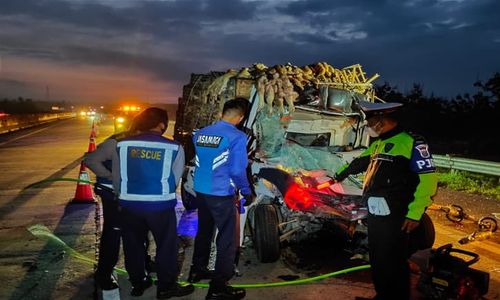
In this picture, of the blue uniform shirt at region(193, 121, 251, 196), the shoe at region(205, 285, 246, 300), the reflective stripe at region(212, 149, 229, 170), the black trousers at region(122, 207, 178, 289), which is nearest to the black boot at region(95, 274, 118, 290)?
the black trousers at region(122, 207, 178, 289)

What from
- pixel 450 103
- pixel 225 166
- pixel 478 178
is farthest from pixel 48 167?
pixel 450 103

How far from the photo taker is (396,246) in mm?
3773

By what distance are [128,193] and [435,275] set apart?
3050 millimetres

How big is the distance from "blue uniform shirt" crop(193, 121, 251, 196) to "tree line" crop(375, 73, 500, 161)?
17150 millimetres

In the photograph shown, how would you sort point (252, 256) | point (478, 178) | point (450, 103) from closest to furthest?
point (252, 256) < point (478, 178) < point (450, 103)

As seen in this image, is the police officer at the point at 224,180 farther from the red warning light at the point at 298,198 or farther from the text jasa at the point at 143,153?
the red warning light at the point at 298,198

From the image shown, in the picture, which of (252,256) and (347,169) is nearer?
(347,169)

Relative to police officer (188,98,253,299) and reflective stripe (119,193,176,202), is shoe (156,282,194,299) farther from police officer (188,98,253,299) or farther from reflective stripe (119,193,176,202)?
reflective stripe (119,193,176,202)

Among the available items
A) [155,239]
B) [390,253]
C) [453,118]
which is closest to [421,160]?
Answer: [390,253]

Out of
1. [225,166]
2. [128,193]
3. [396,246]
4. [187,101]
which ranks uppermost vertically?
[187,101]

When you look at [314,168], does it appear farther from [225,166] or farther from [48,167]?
[48,167]

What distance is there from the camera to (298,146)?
6.27 meters

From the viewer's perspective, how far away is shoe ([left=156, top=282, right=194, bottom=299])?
14.1 ft

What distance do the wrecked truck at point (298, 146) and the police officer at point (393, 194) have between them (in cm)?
69
